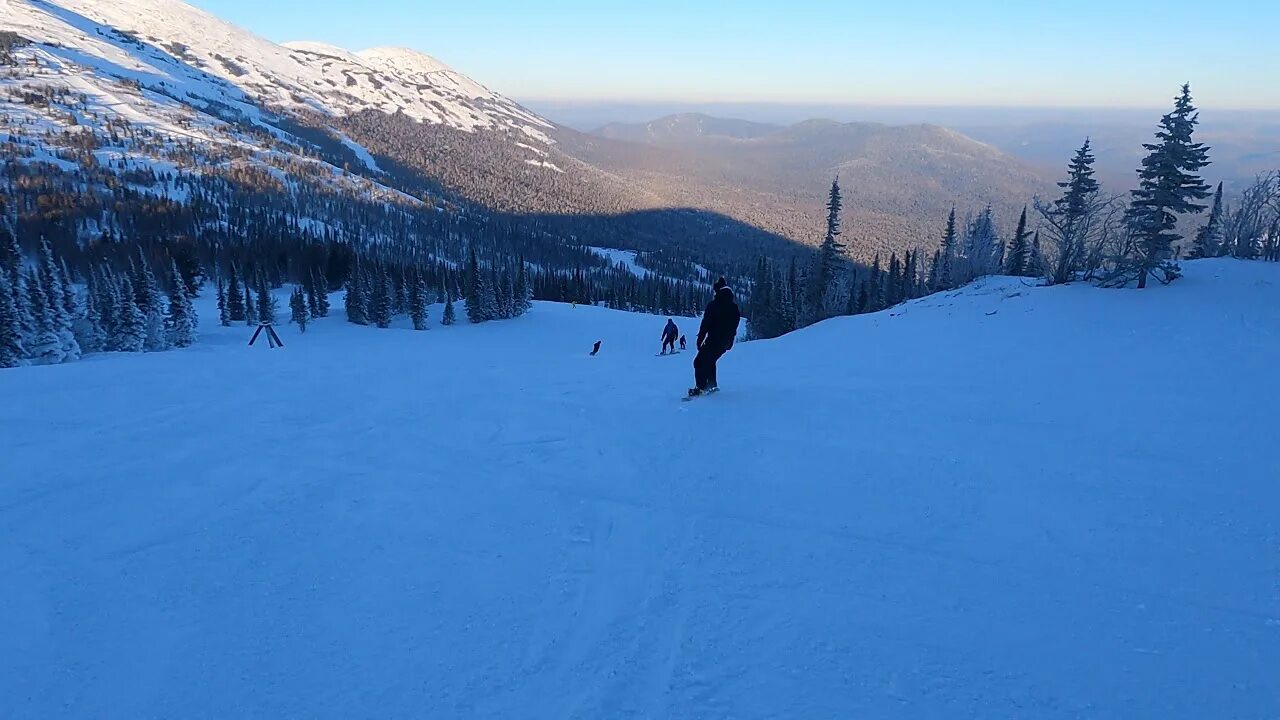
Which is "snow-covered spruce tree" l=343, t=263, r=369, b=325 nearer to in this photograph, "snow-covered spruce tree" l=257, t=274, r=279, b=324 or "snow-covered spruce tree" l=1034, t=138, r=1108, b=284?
"snow-covered spruce tree" l=257, t=274, r=279, b=324

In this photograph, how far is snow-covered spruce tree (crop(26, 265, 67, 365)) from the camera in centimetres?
3244

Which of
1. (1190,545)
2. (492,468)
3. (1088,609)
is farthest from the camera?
(492,468)

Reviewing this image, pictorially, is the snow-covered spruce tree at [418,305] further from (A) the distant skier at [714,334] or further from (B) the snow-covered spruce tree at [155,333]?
(A) the distant skier at [714,334]

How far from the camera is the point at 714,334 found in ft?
35.5

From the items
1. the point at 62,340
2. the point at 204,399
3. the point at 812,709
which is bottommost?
the point at 62,340

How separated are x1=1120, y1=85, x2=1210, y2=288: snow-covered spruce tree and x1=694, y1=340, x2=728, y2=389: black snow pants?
73.6 ft

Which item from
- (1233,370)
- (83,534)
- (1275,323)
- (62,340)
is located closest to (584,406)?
(83,534)

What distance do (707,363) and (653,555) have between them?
604 centimetres

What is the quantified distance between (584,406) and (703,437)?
3002 mm

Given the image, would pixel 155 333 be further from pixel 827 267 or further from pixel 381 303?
pixel 827 267

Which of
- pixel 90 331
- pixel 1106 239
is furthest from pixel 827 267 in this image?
pixel 90 331

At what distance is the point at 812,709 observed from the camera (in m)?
3.52

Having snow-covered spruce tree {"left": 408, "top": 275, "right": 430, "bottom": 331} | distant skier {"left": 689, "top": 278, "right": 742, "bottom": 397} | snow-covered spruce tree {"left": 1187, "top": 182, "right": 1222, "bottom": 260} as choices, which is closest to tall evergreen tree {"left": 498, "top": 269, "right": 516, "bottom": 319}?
snow-covered spruce tree {"left": 408, "top": 275, "right": 430, "bottom": 331}

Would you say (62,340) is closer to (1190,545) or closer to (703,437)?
(703,437)
